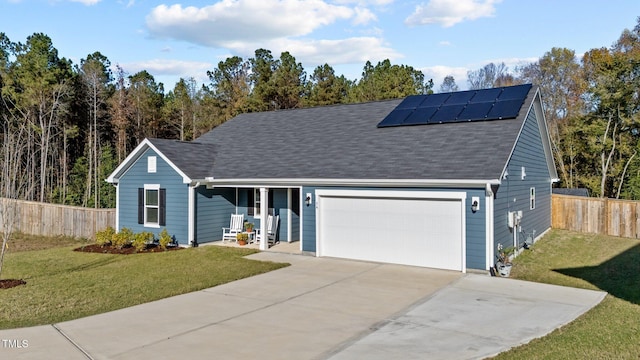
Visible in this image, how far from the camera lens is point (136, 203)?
635 inches

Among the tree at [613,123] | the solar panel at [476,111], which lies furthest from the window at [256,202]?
the tree at [613,123]

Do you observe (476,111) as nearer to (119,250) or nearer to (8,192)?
(119,250)

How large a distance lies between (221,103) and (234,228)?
21.6m

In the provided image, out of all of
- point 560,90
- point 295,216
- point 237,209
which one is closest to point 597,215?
point 295,216

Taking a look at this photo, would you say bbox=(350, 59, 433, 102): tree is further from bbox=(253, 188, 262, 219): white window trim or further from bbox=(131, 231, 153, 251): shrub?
bbox=(131, 231, 153, 251): shrub

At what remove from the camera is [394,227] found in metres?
12.0

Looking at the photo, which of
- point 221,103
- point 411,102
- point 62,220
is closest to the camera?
point 411,102

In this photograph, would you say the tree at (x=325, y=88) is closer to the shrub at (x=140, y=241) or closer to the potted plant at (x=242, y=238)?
the potted plant at (x=242, y=238)

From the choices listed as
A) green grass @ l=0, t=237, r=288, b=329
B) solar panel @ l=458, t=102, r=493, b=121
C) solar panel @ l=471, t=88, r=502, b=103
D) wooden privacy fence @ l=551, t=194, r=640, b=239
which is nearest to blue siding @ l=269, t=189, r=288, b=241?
green grass @ l=0, t=237, r=288, b=329

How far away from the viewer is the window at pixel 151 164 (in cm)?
1557

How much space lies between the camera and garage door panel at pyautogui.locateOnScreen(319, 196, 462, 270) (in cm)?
1123

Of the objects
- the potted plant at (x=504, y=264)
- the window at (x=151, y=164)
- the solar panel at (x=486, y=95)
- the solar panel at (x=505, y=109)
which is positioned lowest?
the potted plant at (x=504, y=264)

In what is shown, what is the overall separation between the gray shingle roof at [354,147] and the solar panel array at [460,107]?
250 millimetres

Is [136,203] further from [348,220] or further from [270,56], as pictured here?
[270,56]
